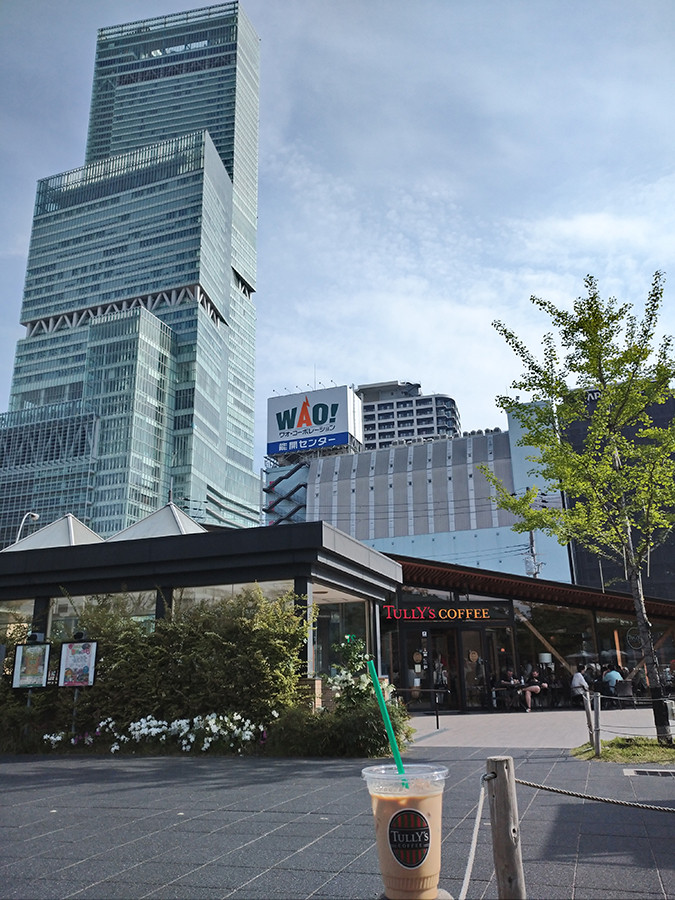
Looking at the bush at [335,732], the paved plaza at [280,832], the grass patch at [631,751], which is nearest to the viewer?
the paved plaza at [280,832]

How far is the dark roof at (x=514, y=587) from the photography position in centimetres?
2458

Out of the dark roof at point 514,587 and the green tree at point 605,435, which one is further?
the dark roof at point 514,587

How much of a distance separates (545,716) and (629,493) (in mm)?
8264

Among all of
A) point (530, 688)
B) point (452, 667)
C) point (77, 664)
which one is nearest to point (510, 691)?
point (530, 688)

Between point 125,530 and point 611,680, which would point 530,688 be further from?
point 125,530

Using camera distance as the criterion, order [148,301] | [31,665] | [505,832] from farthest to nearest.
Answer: [148,301] < [31,665] < [505,832]

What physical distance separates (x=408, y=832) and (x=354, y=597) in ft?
43.8

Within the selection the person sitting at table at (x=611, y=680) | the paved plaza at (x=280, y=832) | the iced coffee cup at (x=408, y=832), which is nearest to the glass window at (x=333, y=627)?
the paved plaza at (x=280, y=832)

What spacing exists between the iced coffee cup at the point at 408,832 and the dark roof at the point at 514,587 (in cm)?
2018

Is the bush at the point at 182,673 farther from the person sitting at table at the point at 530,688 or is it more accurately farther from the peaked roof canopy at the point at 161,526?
the person sitting at table at the point at 530,688

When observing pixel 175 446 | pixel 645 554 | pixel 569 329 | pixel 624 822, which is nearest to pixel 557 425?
pixel 569 329

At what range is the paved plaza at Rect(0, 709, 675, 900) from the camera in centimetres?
486

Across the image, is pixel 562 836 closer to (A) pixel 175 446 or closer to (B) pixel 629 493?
(B) pixel 629 493

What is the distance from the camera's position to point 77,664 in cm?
1371
